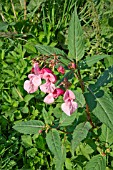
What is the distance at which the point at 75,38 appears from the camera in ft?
4.50

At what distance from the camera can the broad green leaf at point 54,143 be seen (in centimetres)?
148

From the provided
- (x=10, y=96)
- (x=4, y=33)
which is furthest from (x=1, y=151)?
(x=4, y=33)

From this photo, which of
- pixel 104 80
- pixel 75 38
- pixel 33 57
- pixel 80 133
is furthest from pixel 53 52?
pixel 33 57

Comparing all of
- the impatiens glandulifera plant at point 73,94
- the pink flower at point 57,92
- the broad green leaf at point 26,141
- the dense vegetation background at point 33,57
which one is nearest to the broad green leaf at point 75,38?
the impatiens glandulifera plant at point 73,94

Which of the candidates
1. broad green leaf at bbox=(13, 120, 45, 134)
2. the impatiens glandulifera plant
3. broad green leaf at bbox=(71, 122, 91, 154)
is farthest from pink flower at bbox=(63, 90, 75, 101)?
broad green leaf at bbox=(13, 120, 45, 134)

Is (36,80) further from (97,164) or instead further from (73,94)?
(97,164)

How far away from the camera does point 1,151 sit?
1.93 metres

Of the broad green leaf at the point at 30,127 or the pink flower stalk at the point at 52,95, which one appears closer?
the pink flower stalk at the point at 52,95

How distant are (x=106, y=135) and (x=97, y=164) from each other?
158 mm

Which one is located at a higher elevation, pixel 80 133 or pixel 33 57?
pixel 33 57

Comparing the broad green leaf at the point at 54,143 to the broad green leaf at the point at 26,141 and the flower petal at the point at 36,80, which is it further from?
the broad green leaf at the point at 26,141

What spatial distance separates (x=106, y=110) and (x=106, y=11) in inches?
53.9

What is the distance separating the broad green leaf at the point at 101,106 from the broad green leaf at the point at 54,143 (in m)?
0.23

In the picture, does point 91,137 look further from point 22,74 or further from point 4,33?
A: point 4,33
